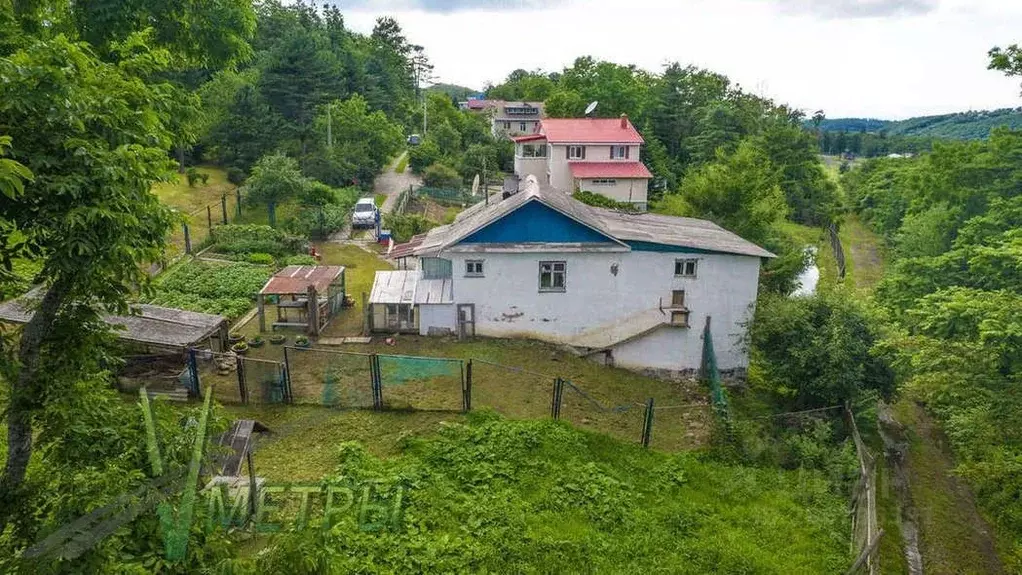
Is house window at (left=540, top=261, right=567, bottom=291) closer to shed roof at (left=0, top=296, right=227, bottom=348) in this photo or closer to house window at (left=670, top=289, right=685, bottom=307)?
house window at (left=670, top=289, right=685, bottom=307)

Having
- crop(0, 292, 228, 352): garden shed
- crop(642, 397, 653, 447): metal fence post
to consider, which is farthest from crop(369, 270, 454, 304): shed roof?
crop(642, 397, 653, 447): metal fence post

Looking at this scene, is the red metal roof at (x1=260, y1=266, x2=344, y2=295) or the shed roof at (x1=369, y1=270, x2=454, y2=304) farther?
the shed roof at (x1=369, y1=270, x2=454, y2=304)

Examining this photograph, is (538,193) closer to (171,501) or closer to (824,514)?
(824,514)

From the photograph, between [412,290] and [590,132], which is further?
[590,132]

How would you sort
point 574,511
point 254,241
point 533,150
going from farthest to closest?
point 533,150 → point 254,241 → point 574,511

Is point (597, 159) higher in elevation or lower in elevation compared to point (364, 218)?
higher

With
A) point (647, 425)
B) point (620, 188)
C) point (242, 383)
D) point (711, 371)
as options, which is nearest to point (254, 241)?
point (242, 383)

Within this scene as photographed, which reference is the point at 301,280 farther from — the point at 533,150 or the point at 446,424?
the point at 533,150
